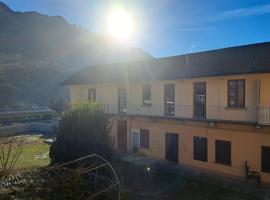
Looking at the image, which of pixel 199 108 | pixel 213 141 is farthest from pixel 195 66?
pixel 213 141

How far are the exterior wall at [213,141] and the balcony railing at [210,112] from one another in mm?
512

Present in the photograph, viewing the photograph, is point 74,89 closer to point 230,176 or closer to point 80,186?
point 230,176

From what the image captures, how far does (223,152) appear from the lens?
60.7ft

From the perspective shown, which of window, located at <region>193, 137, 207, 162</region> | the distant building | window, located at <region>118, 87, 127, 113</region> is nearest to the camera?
window, located at <region>193, 137, 207, 162</region>

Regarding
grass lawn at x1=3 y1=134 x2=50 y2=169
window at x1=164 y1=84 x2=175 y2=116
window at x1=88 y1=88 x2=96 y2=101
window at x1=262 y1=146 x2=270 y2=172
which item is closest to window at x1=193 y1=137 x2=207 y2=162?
window at x1=164 y1=84 x2=175 y2=116

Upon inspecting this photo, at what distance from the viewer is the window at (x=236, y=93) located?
1769 cm

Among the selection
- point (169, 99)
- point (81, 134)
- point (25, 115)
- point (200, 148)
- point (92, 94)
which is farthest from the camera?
point (25, 115)

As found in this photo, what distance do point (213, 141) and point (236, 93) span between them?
3.78m

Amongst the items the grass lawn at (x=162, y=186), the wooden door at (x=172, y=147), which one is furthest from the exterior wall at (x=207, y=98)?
the grass lawn at (x=162, y=186)

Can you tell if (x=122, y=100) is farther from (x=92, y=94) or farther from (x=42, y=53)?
(x=42, y=53)

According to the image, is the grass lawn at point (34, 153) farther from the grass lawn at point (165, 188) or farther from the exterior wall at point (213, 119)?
the exterior wall at point (213, 119)

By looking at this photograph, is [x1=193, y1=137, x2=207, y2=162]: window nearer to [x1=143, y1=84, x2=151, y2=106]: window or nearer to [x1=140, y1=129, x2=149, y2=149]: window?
[x1=140, y1=129, x2=149, y2=149]: window

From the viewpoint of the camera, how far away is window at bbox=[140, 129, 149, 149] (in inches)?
926

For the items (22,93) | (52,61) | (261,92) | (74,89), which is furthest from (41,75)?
(261,92)
